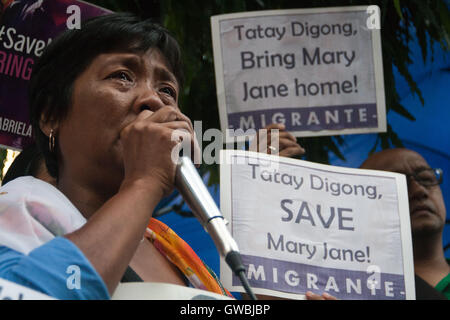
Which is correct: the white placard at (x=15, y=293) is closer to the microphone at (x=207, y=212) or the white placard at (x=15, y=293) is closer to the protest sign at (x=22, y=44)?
the microphone at (x=207, y=212)

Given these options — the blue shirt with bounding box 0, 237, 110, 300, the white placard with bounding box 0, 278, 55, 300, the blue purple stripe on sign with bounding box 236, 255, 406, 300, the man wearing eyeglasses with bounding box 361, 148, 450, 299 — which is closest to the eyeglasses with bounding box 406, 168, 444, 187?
the man wearing eyeglasses with bounding box 361, 148, 450, 299

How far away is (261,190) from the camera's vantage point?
206 cm

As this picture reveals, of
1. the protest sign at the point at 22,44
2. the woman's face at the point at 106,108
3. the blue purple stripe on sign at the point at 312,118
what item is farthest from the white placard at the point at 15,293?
the blue purple stripe on sign at the point at 312,118

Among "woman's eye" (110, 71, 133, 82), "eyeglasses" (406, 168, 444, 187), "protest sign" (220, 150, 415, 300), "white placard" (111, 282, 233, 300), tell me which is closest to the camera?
"white placard" (111, 282, 233, 300)

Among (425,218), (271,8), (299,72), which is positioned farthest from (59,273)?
(271,8)

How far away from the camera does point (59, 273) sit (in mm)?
1231

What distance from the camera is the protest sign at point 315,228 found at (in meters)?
1.99

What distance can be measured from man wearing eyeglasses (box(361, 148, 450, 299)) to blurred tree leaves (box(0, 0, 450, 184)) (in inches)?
19.0

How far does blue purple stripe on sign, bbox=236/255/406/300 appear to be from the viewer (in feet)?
6.41

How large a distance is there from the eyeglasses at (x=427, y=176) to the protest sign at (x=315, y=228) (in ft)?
1.81

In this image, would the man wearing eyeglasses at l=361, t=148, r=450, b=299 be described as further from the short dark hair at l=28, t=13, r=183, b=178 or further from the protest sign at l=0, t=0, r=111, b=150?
the protest sign at l=0, t=0, r=111, b=150

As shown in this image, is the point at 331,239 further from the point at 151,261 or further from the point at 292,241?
the point at 151,261

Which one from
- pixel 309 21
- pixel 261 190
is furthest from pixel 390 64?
pixel 261 190

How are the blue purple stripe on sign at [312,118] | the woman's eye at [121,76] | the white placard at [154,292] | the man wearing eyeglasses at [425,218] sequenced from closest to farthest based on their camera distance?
the white placard at [154,292]
the woman's eye at [121,76]
the blue purple stripe on sign at [312,118]
the man wearing eyeglasses at [425,218]
